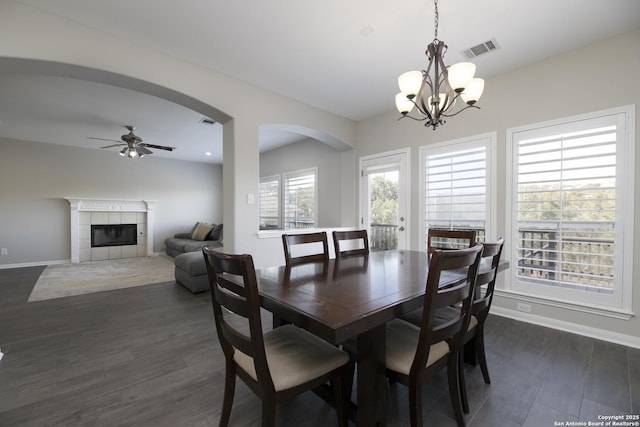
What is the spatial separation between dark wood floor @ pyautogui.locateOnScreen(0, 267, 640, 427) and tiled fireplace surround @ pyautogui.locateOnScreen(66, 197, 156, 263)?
3943mm

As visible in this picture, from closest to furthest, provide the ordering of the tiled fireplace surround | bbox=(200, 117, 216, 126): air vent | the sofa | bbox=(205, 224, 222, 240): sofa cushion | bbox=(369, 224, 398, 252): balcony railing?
bbox=(369, 224, 398, 252): balcony railing → bbox=(200, 117, 216, 126): air vent → the tiled fireplace surround → the sofa → bbox=(205, 224, 222, 240): sofa cushion

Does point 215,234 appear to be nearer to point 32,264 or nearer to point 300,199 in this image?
point 300,199

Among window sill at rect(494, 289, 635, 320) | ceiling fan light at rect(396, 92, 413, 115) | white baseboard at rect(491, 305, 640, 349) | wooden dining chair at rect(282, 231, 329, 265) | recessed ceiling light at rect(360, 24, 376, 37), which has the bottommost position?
white baseboard at rect(491, 305, 640, 349)

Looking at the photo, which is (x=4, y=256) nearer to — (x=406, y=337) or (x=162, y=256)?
(x=162, y=256)

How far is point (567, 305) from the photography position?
2629mm

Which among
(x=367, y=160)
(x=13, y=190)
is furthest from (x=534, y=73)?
A: (x=13, y=190)

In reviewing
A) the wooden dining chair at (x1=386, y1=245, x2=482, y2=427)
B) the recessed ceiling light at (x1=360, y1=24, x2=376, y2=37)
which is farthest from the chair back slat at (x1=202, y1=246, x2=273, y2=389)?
the recessed ceiling light at (x1=360, y1=24, x2=376, y2=37)

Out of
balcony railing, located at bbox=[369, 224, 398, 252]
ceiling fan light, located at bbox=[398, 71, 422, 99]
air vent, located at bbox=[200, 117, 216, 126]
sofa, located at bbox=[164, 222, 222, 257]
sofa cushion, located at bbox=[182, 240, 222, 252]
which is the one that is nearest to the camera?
ceiling fan light, located at bbox=[398, 71, 422, 99]

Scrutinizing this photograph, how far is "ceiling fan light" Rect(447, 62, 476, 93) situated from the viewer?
1.76 meters

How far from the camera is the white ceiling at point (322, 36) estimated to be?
81.0 inches

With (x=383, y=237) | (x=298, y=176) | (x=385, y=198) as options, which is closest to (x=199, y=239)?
(x=298, y=176)

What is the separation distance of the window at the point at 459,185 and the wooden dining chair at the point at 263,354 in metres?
2.64

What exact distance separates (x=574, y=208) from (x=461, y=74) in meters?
1.91

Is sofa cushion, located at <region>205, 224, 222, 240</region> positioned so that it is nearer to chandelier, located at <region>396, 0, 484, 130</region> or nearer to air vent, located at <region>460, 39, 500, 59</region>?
chandelier, located at <region>396, 0, 484, 130</region>
